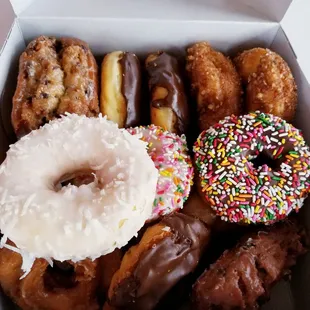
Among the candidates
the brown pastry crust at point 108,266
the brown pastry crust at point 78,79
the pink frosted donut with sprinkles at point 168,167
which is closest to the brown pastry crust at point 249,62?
the pink frosted donut with sprinkles at point 168,167

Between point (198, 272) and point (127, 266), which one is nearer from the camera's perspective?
point (127, 266)

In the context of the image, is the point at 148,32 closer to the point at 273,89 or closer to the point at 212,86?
the point at 212,86

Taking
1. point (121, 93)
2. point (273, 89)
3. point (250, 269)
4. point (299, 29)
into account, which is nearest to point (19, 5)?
point (121, 93)

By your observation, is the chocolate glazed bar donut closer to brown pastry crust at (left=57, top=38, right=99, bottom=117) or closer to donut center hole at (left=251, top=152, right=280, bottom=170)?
brown pastry crust at (left=57, top=38, right=99, bottom=117)

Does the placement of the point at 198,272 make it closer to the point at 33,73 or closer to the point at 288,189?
the point at 288,189

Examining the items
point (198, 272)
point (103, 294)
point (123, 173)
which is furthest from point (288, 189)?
point (103, 294)

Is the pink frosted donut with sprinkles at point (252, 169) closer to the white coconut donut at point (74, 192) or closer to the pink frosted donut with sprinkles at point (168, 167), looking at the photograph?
the pink frosted donut with sprinkles at point (168, 167)
